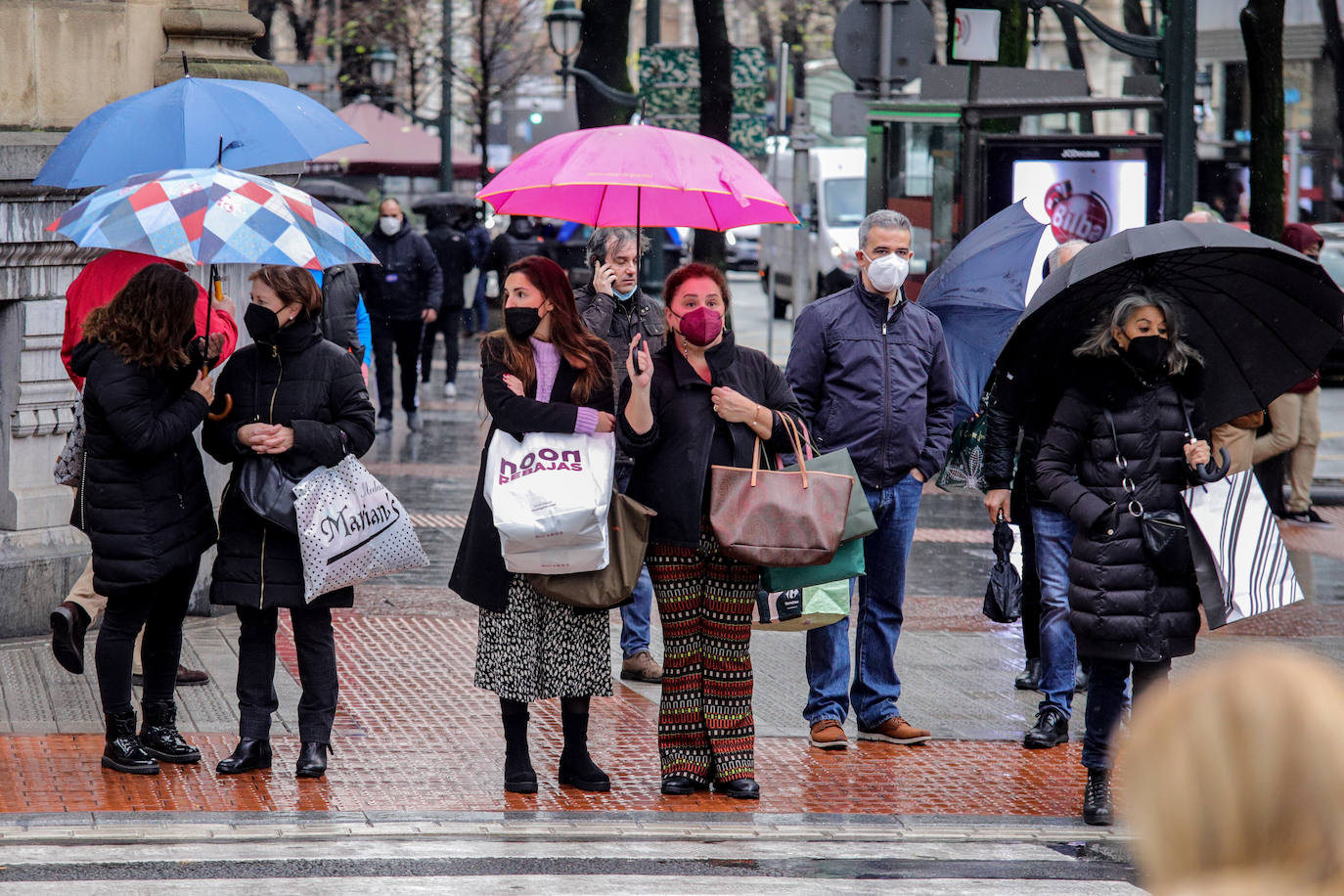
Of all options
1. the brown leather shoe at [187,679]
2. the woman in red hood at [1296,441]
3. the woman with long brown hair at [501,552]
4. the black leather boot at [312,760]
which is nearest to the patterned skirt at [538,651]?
the woman with long brown hair at [501,552]

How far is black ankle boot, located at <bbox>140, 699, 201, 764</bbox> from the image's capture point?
6.25 metres

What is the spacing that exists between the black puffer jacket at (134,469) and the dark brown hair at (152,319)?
49mm

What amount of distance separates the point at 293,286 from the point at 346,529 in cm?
85

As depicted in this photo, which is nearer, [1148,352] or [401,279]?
[1148,352]

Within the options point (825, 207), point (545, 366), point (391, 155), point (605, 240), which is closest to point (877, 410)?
point (605, 240)

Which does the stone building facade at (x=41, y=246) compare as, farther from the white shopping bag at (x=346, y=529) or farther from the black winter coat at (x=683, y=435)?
the black winter coat at (x=683, y=435)

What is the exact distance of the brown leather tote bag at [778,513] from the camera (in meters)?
5.88

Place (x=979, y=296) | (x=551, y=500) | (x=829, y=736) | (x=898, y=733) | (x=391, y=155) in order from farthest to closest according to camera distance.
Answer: (x=391, y=155)
(x=979, y=296)
(x=898, y=733)
(x=829, y=736)
(x=551, y=500)

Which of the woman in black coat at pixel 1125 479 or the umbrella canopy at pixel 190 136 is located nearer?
the woman in black coat at pixel 1125 479

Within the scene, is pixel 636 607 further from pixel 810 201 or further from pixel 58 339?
pixel 810 201

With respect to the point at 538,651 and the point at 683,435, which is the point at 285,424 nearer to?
the point at 538,651

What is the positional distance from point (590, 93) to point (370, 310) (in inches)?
133

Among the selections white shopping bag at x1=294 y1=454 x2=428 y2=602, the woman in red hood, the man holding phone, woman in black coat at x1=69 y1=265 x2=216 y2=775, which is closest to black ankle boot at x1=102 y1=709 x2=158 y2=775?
woman in black coat at x1=69 y1=265 x2=216 y2=775

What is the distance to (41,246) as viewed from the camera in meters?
7.98
